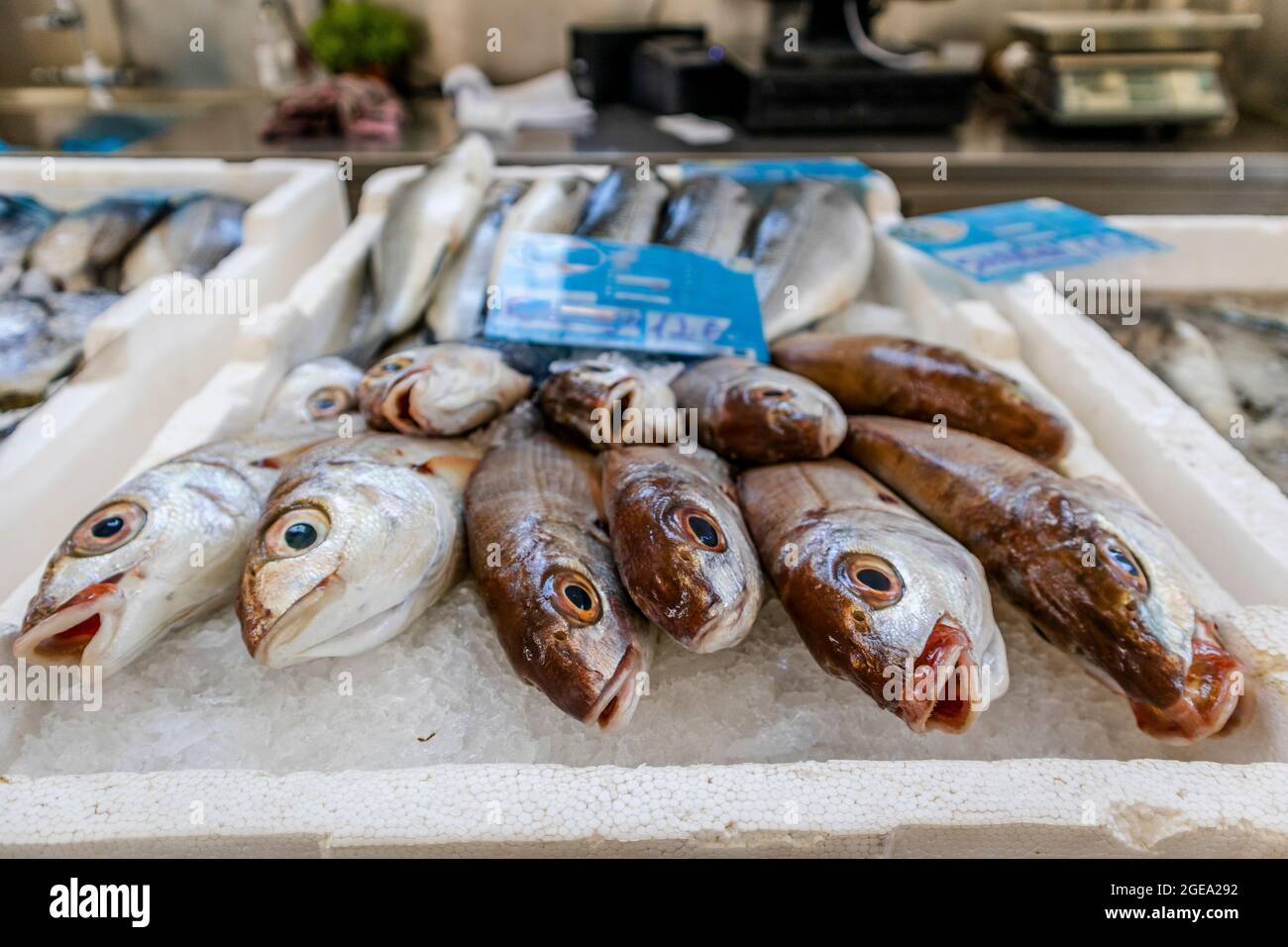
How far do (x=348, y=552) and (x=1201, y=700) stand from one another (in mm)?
1057

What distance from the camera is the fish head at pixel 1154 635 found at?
1006mm

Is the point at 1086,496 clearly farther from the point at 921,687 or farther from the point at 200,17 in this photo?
the point at 200,17

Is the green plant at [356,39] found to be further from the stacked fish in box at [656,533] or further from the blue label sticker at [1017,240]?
the stacked fish in box at [656,533]

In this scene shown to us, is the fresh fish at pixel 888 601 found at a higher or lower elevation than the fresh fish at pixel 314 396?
lower

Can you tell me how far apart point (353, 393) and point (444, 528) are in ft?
1.72

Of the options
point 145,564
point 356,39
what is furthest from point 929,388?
point 356,39

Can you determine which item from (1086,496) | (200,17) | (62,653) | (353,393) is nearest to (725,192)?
(353,393)

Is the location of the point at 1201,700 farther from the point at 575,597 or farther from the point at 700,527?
the point at 575,597

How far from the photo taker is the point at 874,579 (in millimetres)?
1043

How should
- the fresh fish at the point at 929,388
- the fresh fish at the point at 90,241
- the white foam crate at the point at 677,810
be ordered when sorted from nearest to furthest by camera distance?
the white foam crate at the point at 677,810 → the fresh fish at the point at 929,388 → the fresh fish at the point at 90,241

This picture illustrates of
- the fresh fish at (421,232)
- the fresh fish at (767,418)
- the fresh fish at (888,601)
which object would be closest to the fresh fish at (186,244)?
the fresh fish at (421,232)

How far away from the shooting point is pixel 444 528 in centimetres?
123

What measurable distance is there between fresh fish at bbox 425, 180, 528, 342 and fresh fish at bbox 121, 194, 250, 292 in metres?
0.81

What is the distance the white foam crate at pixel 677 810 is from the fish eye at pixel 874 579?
0.19 metres
